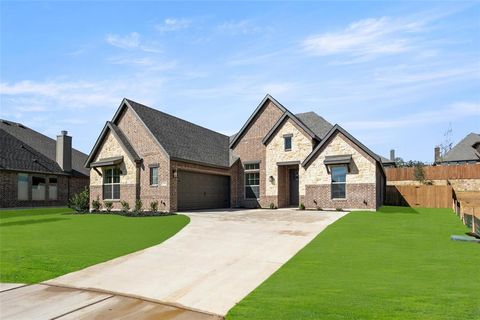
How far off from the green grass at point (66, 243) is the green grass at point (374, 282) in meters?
5.38

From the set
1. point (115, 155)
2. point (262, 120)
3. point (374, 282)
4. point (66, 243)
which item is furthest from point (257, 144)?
point (374, 282)

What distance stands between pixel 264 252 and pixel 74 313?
6.00 metres

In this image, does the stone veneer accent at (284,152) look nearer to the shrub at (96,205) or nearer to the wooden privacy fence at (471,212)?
the wooden privacy fence at (471,212)

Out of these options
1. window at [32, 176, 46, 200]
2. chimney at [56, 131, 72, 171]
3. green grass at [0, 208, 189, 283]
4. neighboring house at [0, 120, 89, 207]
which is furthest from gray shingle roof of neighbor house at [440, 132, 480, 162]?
window at [32, 176, 46, 200]

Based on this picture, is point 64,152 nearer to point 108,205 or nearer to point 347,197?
point 108,205

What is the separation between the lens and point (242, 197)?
2880cm

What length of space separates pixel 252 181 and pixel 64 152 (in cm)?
1918

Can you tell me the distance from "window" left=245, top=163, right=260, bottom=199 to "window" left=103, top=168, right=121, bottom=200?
10.1 m

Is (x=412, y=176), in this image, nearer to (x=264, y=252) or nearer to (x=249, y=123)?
(x=249, y=123)

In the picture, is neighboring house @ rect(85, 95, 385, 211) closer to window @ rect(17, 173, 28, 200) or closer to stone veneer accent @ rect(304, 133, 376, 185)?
stone veneer accent @ rect(304, 133, 376, 185)

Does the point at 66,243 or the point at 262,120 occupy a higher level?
the point at 262,120

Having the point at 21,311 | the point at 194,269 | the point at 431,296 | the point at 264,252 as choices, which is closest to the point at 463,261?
the point at 431,296

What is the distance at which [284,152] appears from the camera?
26953 millimetres

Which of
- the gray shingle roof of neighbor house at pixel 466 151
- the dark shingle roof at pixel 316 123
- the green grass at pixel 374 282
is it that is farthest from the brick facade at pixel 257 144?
the gray shingle roof of neighbor house at pixel 466 151
